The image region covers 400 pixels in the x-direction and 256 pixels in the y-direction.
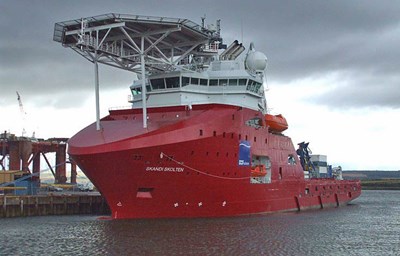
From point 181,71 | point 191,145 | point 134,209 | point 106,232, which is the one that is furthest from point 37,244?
point 181,71

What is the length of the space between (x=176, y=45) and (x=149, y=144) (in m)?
11.0

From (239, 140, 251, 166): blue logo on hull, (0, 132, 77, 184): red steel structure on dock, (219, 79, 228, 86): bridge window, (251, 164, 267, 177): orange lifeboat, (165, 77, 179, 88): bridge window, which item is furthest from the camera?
(0, 132, 77, 184): red steel structure on dock

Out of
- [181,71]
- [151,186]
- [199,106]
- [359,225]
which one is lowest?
[359,225]

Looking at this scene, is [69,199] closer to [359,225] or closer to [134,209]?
[134,209]

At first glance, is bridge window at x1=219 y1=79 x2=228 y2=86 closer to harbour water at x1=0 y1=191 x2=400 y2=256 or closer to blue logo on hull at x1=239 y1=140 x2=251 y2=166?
blue logo on hull at x1=239 y1=140 x2=251 y2=166

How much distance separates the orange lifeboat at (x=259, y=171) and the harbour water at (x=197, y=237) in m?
3.08

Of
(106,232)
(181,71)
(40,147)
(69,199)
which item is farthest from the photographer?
(40,147)

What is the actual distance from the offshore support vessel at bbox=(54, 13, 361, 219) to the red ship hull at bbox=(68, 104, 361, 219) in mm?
62

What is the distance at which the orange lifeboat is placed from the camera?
37000 millimetres

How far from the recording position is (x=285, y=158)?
142 ft

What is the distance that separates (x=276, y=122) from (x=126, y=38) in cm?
1511

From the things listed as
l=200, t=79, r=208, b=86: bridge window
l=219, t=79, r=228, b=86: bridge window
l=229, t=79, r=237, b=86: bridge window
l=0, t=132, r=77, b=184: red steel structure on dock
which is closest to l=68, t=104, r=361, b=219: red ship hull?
l=229, t=79, r=237, b=86: bridge window

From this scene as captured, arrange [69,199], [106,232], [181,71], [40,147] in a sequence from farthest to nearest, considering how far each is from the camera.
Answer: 1. [40,147]
2. [69,199]
3. [181,71]
4. [106,232]

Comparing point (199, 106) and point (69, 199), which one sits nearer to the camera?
point (199, 106)
